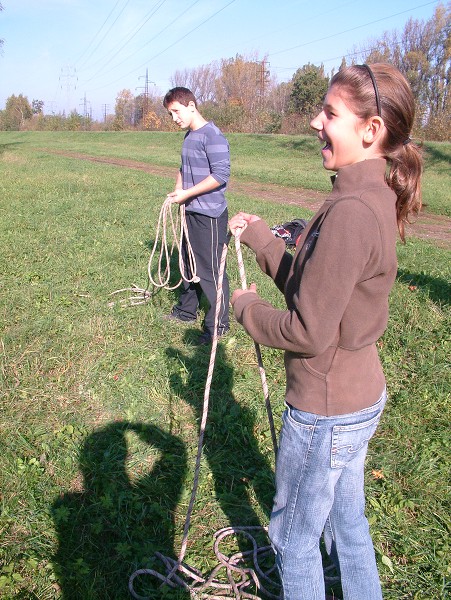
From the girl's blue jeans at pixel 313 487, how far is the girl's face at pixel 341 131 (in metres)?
0.73

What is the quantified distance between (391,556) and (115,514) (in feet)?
4.27

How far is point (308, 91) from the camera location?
33.7 m

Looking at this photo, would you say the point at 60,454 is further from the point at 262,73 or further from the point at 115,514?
the point at 262,73

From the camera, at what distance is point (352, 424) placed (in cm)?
154

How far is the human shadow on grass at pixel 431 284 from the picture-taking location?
482 cm

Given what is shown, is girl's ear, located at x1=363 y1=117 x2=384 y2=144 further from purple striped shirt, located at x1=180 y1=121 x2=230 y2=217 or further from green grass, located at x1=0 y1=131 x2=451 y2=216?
green grass, located at x1=0 y1=131 x2=451 y2=216

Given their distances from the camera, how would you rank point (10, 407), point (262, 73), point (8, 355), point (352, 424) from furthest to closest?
point (262, 73) < point (8, 355) < point (10, 407) < point (352, 424)

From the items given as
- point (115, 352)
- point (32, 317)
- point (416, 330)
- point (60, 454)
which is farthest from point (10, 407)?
point (416, 330)

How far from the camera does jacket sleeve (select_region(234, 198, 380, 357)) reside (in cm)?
130

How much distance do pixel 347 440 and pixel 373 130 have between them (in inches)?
34.6

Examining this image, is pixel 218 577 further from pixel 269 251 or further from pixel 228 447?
pixel 269 251

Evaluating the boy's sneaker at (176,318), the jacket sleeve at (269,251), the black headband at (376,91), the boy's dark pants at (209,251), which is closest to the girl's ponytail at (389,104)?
the black headband at (376,91)

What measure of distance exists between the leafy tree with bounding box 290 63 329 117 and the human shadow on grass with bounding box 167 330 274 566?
1228 inches

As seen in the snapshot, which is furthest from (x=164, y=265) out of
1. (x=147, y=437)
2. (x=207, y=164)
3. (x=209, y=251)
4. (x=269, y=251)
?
(x=269, y=251)
